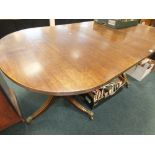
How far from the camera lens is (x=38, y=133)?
131 cm

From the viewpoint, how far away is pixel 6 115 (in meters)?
0.99

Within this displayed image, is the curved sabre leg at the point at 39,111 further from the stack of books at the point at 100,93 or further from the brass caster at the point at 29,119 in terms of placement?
the stack of books at the point at 100,93

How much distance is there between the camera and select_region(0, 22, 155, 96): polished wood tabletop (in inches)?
31.0

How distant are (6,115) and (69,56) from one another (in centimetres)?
63

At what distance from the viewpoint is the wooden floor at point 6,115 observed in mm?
949

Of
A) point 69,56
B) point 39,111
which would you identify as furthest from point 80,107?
→ point 69,56

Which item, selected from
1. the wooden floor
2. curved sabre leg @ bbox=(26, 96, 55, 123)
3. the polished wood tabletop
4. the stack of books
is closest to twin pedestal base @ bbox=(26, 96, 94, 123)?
curved sabre leg @ bbox=(26, 96, 55, 123)

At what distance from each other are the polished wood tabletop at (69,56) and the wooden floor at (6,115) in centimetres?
32

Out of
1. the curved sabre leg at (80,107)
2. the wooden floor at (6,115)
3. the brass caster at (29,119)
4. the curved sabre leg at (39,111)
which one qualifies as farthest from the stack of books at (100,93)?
the wooden floor at (6,115)

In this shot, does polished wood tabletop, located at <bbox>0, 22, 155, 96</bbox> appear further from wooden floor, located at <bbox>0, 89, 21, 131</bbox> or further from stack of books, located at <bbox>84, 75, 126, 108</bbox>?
stack of books, located at <bbox>84, 75, 126, 108</bbox>

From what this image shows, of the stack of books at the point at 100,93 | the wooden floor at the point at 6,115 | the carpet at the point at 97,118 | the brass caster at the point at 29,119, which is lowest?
the carpet at the point at 97,118

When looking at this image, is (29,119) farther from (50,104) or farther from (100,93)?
(100,93)
